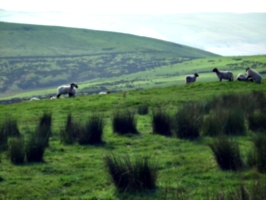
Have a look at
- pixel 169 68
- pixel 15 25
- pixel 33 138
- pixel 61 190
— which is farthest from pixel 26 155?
pixel 15 25

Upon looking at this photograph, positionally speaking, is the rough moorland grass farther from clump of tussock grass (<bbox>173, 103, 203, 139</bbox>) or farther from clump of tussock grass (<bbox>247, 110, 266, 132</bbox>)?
clump of tussock grass (<bbox>247, 110, 266, 132</bbox>)

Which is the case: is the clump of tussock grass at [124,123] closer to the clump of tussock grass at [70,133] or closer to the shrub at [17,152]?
the clump of tussock grass at [70,133]

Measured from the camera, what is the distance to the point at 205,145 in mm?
12352

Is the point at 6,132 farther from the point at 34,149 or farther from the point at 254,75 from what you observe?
the point at 254,75

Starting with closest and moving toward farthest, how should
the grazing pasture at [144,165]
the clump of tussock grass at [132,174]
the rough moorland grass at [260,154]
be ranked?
1. the clump of tussock grass at [132,174]
2. the grazing pasture at [144,165]
3. the rough moorland grass at [260,154]

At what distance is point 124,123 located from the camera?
49.6ft

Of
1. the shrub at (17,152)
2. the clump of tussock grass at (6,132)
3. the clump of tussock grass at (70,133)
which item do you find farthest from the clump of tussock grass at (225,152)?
the clump of tussock grass at (6,132)

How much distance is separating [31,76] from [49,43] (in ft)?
110

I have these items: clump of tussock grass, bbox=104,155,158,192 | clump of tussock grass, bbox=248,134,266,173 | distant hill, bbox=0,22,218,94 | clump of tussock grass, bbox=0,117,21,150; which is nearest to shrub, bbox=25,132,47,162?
clump of tussock grass, bbox=0,117,21,150

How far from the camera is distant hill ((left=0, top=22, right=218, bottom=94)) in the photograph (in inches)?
4926

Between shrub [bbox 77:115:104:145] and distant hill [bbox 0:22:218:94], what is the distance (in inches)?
4021

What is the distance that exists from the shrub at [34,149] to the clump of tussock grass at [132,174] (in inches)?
119

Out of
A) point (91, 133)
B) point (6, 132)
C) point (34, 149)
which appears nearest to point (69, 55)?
point (6, 132)

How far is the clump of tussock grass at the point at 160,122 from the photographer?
1437cm
